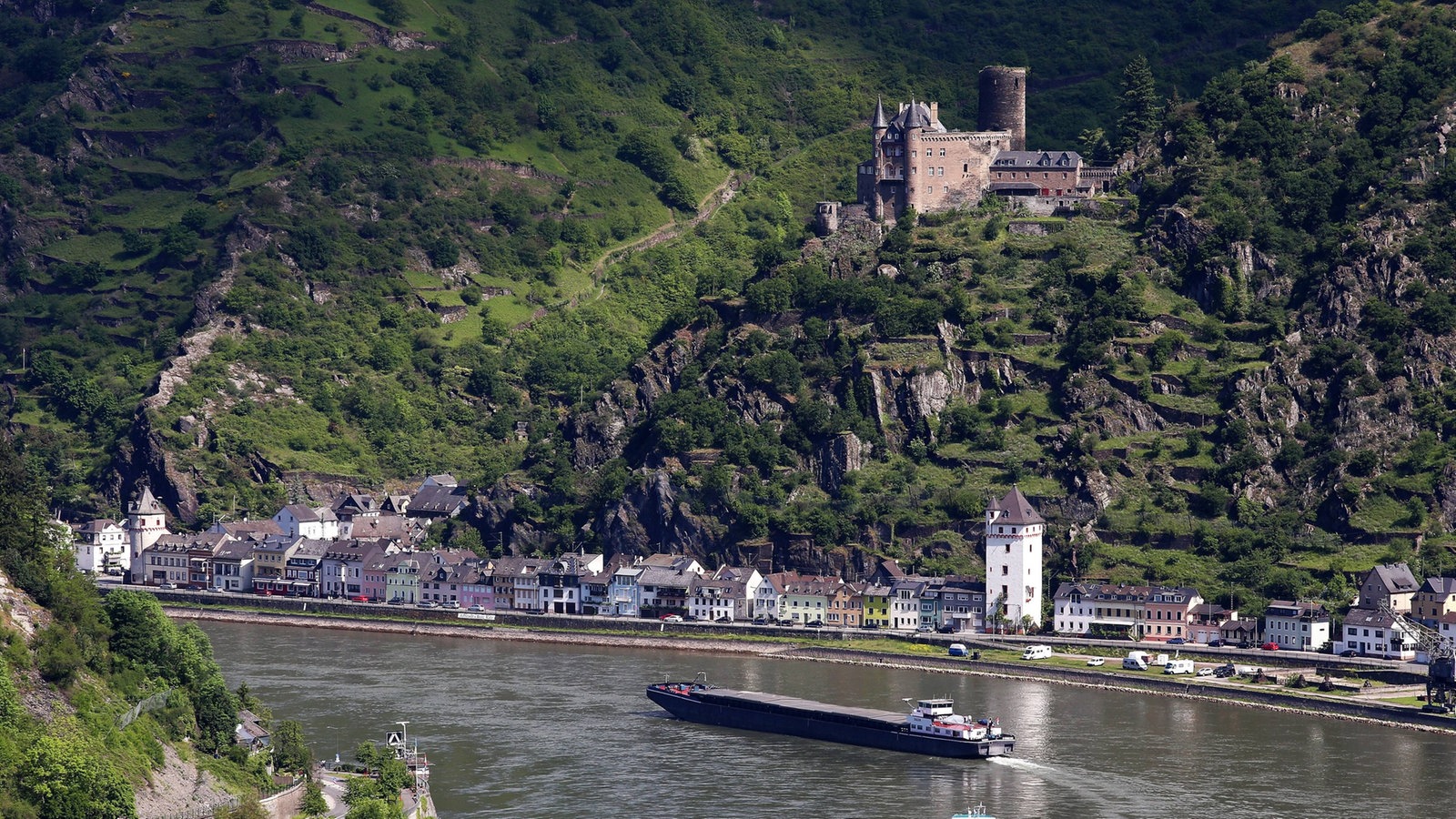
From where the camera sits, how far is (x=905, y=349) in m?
154

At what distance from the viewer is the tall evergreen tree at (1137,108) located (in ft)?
561

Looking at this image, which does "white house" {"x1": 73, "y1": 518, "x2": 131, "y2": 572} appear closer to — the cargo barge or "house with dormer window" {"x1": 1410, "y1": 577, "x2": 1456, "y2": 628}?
the cargo barge

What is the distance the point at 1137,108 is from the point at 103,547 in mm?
78231

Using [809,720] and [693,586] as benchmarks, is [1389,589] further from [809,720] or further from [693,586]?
[693,586]

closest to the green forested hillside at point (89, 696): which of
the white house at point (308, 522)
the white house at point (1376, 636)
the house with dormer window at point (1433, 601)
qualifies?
the white house at point (1376, 636)

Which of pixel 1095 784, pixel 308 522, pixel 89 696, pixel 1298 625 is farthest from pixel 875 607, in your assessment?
pixel 89 696

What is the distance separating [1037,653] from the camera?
127 metres

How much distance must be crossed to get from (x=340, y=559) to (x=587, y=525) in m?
17.3

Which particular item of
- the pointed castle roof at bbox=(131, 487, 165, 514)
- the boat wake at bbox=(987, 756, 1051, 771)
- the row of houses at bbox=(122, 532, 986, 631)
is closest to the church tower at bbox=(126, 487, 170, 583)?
the pointed castle roof at bbox=(131, 487, 165, 514)

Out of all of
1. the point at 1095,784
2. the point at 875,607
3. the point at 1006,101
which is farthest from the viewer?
the point at 1006,101

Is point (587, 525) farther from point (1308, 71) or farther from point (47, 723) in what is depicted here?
point (47, 723)

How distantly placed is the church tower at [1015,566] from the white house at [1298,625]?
13.6 meters

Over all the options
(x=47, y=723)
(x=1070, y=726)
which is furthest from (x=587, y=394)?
(x=47, y=723)

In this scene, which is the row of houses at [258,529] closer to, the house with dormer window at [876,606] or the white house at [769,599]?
the white house at [769,599]
